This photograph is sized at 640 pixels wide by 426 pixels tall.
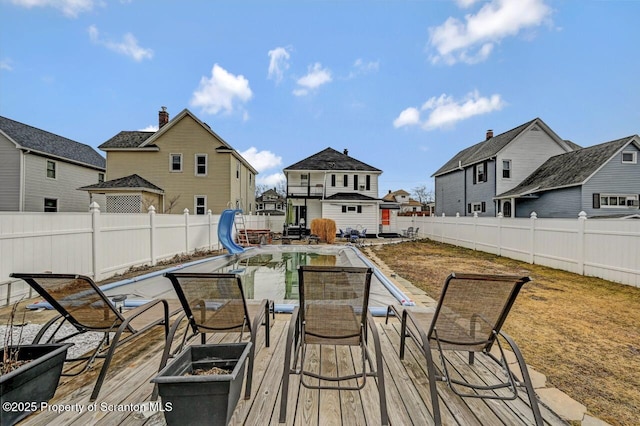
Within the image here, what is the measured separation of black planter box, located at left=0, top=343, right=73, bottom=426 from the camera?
1884mm

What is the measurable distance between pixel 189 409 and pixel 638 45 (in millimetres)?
20972

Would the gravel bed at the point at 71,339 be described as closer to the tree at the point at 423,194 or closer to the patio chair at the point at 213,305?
the patio chair at the point at 213,305

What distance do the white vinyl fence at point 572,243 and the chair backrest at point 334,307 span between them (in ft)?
26.1

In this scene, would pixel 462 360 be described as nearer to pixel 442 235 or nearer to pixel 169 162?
pixel 442 235

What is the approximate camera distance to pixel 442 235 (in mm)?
18172

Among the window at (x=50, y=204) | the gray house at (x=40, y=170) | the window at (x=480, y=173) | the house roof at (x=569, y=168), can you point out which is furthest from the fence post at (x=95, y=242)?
the window at (x=480, y=173)

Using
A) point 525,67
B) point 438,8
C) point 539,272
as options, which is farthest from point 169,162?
point 525,67

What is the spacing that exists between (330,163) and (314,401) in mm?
22382

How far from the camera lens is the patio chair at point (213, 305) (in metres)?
2.45

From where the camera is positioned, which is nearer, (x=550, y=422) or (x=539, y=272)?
(x=550, y=422)

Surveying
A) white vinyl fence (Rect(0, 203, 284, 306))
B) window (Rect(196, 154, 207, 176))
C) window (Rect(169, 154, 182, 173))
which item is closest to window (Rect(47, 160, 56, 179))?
window (Rect(169, 154, 182, 173))

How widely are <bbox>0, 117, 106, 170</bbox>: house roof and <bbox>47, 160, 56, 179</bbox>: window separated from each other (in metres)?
0.49

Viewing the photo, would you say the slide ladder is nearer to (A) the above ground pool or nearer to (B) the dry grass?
(A) the above ground pool

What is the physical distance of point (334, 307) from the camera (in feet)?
8.68
